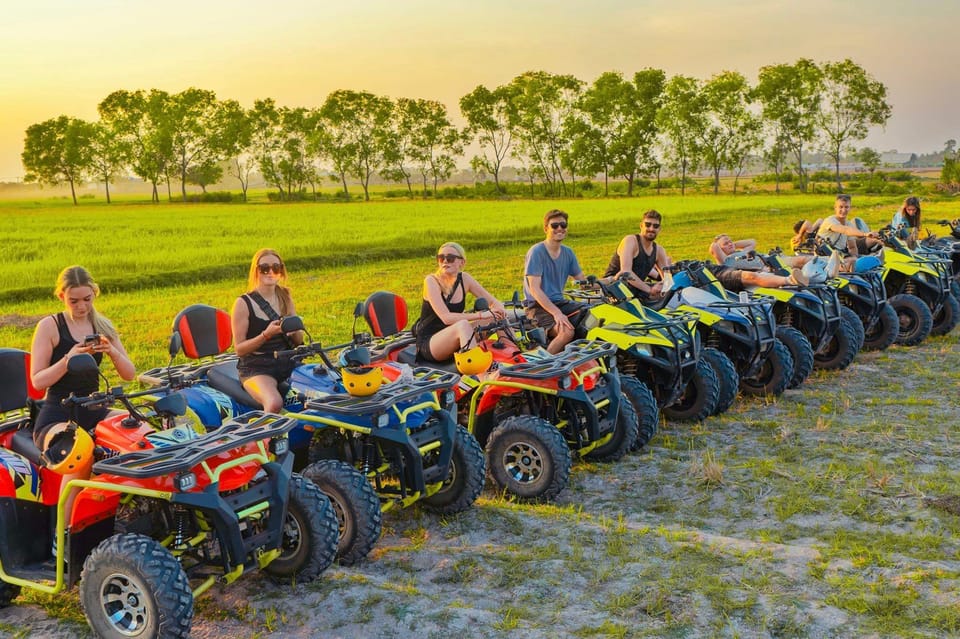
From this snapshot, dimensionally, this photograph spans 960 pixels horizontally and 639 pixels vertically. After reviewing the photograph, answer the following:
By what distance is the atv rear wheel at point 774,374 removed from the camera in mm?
9625

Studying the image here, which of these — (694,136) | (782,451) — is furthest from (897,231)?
(694,136)

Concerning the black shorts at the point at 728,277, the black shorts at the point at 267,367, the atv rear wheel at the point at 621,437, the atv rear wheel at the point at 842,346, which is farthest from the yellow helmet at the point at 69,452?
the atv rear wheel at the point at 842,346

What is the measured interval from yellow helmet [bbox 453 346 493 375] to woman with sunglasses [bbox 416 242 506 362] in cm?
→ 25

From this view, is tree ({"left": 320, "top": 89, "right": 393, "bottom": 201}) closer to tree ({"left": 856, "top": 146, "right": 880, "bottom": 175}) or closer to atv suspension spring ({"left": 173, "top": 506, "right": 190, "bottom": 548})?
tree ({"left": 856, "top": 146, "right": 880, "bottom": 175})

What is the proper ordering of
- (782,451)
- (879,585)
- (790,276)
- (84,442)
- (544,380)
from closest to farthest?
(84,442) < (879,585) < (544,380) < (782,451) < (790,276)

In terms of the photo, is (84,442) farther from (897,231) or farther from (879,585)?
(897,231)

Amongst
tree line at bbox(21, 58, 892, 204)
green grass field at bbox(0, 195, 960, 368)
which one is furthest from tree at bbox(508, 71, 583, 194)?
green grass field at bbox(0, 195, 960, 368)

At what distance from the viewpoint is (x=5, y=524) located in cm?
509

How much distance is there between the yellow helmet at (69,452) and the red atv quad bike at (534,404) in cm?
291

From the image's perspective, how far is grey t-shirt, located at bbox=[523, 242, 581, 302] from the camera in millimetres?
8734

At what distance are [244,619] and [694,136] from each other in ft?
307

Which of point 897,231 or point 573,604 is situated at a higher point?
point 897,231

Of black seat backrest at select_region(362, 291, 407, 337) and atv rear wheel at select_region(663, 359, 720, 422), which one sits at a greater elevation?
black seat backrest at select_region(362, 291, 407, 337)

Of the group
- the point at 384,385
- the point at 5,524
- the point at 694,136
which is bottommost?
the point at 5,524
